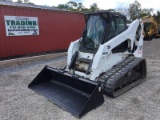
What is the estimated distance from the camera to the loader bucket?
347 centimetres

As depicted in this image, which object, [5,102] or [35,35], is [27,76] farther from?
[35,35]

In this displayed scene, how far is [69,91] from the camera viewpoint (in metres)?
4.19

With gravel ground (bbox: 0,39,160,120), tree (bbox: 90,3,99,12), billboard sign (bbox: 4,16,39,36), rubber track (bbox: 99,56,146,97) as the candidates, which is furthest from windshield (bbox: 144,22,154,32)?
tree (bbox: 90,3,99,12)

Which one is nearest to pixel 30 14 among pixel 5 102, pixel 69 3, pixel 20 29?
pixel 20 29

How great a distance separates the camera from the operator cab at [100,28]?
4570 millimetres

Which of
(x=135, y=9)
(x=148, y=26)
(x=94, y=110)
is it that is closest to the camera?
(x=94, y=110)

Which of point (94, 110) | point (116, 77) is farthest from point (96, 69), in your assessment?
point (94, 110)

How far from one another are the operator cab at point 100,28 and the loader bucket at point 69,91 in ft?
3.56

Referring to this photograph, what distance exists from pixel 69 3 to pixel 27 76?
37260 millimetres

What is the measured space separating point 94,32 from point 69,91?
1.72 meters

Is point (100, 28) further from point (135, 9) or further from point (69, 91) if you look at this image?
point (135, 9)

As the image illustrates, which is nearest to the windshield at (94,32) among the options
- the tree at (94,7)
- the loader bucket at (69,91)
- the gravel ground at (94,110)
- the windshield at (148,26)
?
the loader bucket at (69,91)

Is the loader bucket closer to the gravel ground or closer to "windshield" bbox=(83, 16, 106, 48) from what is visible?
the gravel ground

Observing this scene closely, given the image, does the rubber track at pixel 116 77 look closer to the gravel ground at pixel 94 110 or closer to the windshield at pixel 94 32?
the gravel ground at pixel 94 110
